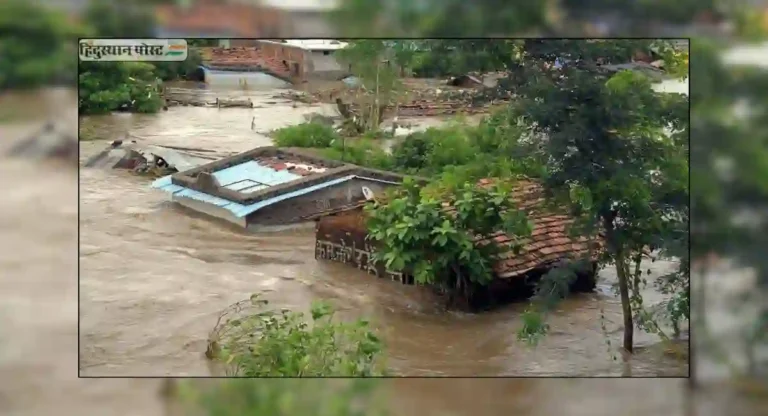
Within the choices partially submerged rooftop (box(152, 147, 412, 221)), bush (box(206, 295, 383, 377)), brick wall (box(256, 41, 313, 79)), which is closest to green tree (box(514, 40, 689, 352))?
partially submerged rooftop (box(152, 147, 412, 221))

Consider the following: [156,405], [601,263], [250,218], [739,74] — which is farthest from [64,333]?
[739,74]

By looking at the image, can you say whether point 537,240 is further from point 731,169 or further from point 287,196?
point 287,196

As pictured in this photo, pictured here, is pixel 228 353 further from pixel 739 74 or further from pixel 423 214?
pixel 739 74

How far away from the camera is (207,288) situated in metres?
2.58

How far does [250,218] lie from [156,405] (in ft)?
1.89

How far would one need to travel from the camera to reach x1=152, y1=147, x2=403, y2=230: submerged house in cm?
258

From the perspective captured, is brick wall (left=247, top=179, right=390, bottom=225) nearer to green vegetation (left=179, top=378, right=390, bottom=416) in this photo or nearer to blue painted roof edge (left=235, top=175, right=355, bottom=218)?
blue painted roof edge (left=235, top=175, right=355, bottom=218)

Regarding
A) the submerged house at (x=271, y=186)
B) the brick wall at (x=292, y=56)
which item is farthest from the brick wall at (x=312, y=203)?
the brick wall at (x=292, y=56)

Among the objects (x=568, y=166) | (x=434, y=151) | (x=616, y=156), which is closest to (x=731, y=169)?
(x=616, y=156)

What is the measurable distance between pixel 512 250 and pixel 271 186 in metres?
0.72

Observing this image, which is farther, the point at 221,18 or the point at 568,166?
the point at 568,166

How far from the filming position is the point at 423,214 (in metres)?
2.62

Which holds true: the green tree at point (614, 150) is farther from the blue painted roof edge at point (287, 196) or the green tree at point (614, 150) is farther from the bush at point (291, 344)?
the bush at point (291, 344)

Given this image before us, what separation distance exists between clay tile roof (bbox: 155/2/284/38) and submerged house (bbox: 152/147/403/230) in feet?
1.11
